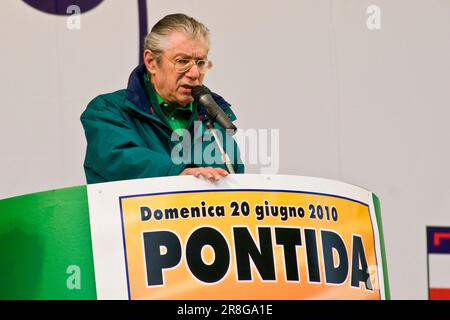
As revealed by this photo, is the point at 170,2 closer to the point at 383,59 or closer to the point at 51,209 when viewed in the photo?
the point at 383,59

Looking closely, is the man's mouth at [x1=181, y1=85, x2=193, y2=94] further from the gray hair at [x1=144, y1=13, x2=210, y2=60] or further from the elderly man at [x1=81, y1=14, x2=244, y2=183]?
the gray hair at [x1=144, y1=13, x2=210, y2=60]

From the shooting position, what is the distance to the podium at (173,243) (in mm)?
4090

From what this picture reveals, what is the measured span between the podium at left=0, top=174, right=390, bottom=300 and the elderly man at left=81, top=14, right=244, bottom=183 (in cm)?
20

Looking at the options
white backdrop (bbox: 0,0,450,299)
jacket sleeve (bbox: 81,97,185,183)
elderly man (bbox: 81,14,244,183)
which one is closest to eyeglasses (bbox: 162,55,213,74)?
elderly man (bbox: 81,14,244,183)

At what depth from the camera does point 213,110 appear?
4.40m

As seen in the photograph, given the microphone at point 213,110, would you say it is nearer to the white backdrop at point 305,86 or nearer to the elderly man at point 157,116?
the elderly man at point 157,116

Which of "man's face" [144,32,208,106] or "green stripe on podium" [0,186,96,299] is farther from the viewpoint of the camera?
"man's face" [144,32,208,106]

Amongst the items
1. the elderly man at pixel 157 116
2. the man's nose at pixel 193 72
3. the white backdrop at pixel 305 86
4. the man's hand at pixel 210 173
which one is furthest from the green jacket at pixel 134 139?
the white backdrop at pixel 305 86

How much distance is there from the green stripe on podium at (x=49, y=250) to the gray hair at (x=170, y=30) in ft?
3.01

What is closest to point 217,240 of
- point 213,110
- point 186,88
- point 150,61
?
point 213,110

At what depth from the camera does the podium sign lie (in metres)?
4.09

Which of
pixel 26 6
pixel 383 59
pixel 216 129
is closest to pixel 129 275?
pixel 216 129

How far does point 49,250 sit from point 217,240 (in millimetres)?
523

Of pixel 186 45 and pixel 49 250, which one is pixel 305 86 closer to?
pixel 186 45
